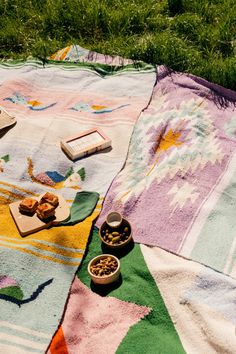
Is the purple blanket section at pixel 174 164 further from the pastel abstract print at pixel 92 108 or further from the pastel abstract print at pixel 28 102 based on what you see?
the pastel abstract print at pixel 28 102

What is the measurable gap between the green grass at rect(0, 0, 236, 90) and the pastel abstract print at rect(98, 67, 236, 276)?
0.59 m

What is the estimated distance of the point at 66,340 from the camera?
237 cm

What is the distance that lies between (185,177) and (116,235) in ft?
2.44

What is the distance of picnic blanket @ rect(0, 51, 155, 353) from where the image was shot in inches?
99.1

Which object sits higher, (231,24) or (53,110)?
(231,24)

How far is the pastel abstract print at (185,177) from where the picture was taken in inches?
111

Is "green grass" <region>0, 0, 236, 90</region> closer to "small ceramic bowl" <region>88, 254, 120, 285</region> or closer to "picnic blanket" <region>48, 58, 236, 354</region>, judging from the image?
"picnic blanket" <region>48, 58, 236, 354</region>

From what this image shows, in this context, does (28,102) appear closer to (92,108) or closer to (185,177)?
(92,108)

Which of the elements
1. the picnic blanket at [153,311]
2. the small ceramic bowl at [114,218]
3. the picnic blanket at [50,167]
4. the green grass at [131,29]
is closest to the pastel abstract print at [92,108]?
the picnic blanket at [50,167]

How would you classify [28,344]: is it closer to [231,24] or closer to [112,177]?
[112,177]

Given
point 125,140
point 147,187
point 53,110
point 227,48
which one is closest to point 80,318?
point 147,187

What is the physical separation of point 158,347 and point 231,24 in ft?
11.8

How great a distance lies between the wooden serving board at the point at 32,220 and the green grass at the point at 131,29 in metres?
2.03

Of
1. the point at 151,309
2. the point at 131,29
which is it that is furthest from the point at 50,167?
the point at 131,29
